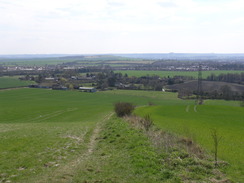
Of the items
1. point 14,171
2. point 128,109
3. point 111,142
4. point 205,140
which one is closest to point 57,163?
point 14,171

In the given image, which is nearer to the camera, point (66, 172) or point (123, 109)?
point (66, 172)

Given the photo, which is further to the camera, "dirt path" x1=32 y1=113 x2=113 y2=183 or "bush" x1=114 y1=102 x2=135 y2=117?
"bush" x1=114 y1=102 x2=135 y2=117

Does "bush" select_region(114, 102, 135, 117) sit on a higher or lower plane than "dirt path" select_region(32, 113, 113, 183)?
lower

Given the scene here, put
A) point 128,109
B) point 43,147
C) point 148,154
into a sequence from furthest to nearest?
point 128,109, point 43,147, point 148,154

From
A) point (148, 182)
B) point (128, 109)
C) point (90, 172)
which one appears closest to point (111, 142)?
point (90, 172)

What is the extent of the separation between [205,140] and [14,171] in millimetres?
13546

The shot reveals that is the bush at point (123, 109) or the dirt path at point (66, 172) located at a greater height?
the dirt path at point (66, 172)

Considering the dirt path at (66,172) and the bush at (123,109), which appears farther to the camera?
the bush at (123,109)

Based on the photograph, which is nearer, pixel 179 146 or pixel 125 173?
pixel 125 173

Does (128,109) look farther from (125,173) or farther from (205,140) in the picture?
(125,173)

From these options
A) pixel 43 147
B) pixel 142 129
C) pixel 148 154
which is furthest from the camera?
pixel 142 129

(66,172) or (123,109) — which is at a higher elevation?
(66,172)

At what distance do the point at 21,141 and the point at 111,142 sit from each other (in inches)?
276

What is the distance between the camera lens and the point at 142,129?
20562 millimetres
